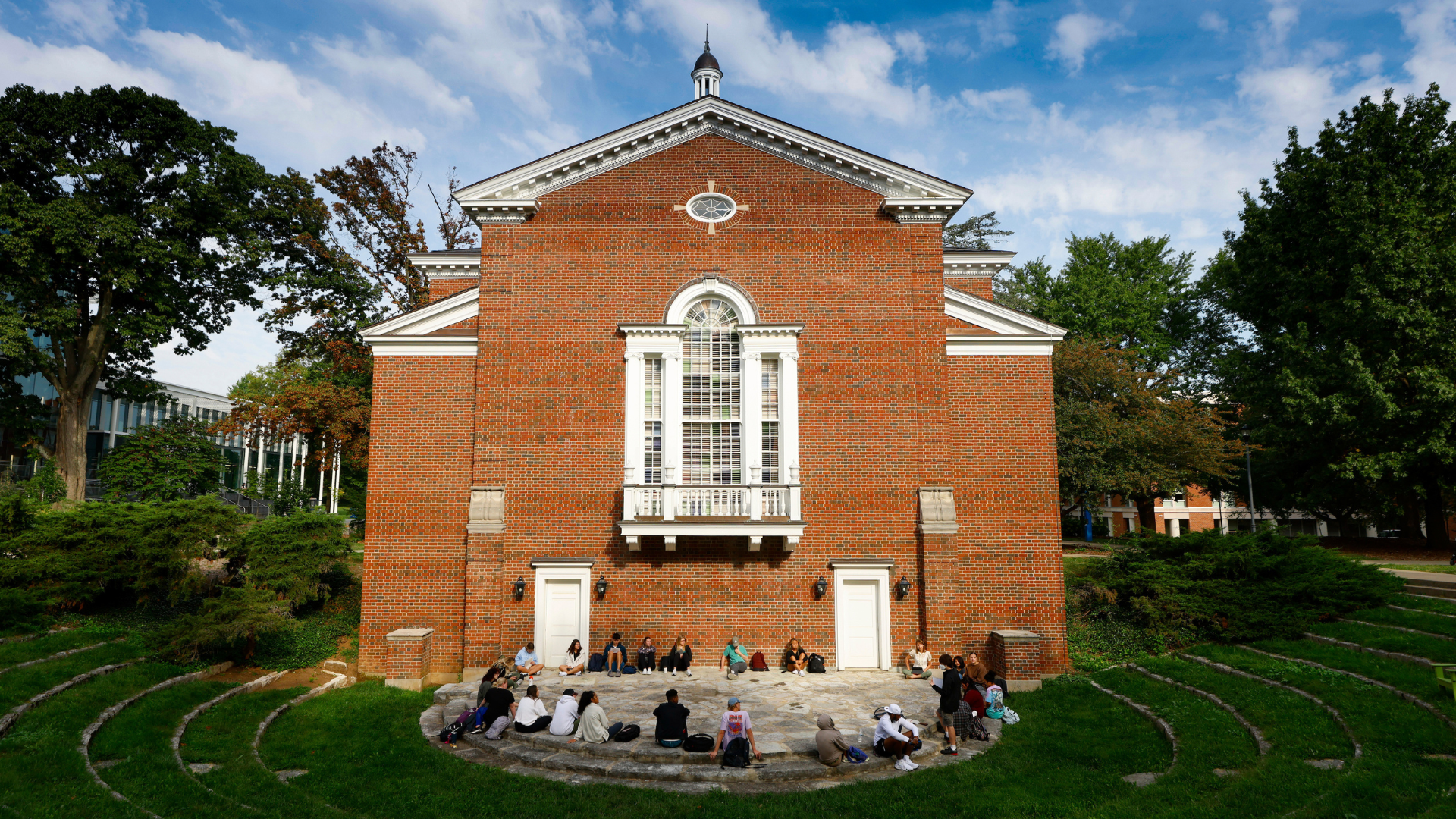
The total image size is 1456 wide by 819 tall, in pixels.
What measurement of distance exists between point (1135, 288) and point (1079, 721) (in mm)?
36659

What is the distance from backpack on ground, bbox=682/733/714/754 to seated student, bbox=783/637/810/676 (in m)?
5.35

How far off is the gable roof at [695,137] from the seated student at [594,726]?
11785 millimetres

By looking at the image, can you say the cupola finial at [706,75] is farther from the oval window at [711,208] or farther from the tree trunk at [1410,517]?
the tree trunk at [1410,517]

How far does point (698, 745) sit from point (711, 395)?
8559 millimetres

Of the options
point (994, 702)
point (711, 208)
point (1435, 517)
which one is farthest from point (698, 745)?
point (1435, 517)

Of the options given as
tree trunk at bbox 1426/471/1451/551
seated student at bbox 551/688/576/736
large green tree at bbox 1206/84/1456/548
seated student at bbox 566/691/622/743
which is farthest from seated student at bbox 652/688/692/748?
tree trunk at bbox 1426/471/1451/551

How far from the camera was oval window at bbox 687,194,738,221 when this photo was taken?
18188 millimetres

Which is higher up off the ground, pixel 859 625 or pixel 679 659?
pixel 859 625

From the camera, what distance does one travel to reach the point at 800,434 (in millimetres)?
17484

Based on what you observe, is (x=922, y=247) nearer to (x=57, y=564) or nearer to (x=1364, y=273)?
(x=1364, y=273)

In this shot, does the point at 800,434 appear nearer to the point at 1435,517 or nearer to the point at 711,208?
the point at 711,208

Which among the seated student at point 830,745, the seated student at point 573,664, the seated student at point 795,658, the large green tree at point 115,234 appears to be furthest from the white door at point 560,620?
the large green tree at point 115,234

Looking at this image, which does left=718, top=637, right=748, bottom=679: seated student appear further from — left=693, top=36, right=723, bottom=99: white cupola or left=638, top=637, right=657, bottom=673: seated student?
left=693, top=36, right=723, bottom=99: white cupola

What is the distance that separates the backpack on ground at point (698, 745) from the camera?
37.3 ft
